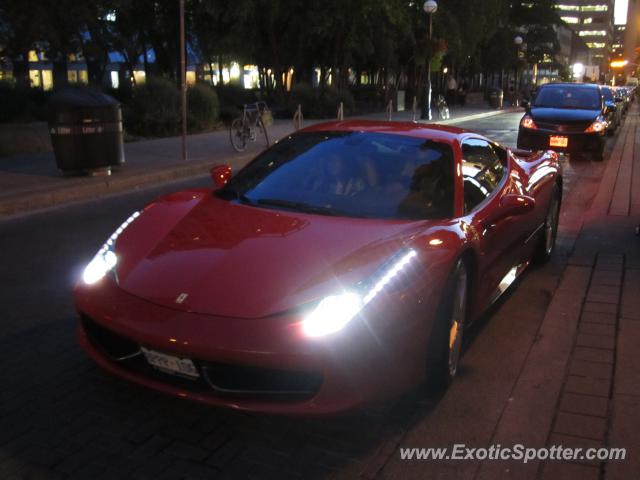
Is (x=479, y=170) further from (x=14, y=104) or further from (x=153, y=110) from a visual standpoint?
(x=14, y=104)

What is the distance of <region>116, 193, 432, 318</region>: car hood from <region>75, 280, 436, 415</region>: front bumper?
Answer: 3.5 inches

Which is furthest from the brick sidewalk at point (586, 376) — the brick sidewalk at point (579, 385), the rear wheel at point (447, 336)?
the rear wheel at point (447, 336)

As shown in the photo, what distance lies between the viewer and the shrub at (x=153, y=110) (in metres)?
18.6

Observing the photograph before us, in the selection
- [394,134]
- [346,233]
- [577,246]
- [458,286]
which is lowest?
[577,246]

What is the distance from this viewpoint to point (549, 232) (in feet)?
21.5

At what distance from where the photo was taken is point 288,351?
113 inches

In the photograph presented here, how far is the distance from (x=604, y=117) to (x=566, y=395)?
13.9 metres

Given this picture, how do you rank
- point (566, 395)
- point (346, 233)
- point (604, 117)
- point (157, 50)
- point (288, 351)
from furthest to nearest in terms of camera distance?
point (157, 50), point (604, 117), point (566, 395), point (346, 233), point (288, 351)

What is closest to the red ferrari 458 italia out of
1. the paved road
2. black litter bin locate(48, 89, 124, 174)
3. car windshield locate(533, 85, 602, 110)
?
the paved road

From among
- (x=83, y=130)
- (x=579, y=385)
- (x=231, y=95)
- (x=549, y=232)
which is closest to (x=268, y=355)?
(x=579, y=385)

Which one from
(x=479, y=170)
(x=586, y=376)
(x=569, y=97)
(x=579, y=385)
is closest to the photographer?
(x=579, y=385)

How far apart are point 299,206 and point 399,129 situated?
3.47 feet

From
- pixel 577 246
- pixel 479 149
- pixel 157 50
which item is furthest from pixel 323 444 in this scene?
pixel 157 50

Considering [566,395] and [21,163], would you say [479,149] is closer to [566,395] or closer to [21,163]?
[566,395]
